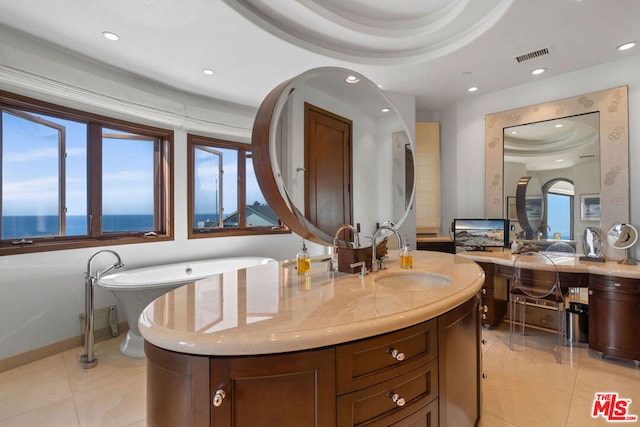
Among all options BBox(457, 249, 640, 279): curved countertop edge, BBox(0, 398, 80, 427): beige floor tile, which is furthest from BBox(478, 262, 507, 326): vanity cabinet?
BBox(0, 398, 80, 427): beige floor tile

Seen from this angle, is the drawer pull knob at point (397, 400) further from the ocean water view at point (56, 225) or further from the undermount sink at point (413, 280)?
the ocean water view at point (56, 225)

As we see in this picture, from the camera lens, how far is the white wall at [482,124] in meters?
2.94

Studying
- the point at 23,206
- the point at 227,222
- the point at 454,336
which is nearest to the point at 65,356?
the point at 23,206

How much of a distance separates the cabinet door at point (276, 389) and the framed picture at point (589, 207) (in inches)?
137

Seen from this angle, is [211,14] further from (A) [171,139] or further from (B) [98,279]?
(B) [98,279]

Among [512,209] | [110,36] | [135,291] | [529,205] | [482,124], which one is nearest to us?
[110,36]

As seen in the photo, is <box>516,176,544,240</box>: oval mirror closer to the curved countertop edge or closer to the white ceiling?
the curved countertop edge

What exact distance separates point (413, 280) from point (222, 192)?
3.23 metres

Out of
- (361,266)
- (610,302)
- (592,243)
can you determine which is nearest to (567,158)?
(592,243)

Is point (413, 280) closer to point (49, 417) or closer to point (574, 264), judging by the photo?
point (574, 264)

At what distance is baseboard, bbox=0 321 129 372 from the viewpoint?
2451mm

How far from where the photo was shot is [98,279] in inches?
105

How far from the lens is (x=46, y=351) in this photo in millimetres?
2672

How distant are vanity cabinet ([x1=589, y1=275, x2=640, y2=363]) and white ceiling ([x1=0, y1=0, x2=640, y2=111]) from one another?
206 cm
